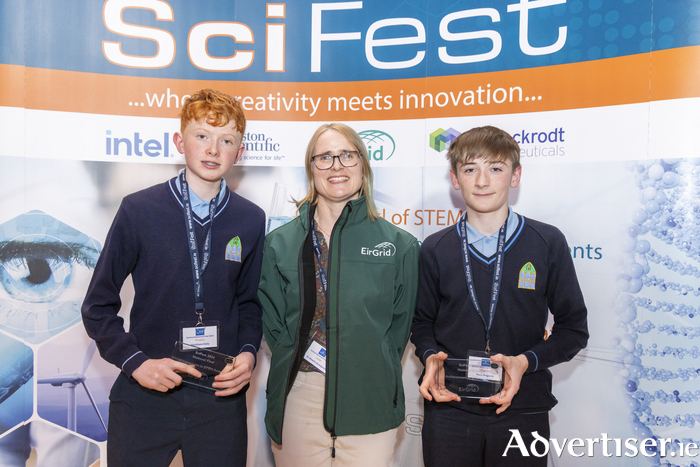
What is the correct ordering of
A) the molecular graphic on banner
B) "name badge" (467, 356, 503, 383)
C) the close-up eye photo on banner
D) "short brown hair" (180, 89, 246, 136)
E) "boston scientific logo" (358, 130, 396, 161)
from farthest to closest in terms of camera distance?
"boston scientific logo" (358, 130, 396, 161) → the close-up eye photo on banner → the molecular graphic on banner → "short brown hair" (180, 89, 246, 136) → "name badge" (467, 356, 503, 383)

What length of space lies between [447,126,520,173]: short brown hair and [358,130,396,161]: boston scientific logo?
95 centimetres

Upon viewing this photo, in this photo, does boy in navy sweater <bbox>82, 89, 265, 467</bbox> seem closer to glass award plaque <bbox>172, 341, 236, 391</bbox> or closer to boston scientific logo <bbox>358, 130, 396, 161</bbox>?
glass award plaque <bbox>172, 341, 236, 391</bbox>

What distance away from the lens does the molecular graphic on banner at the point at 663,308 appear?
238cm

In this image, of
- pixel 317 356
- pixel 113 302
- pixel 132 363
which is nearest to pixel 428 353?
pixel 317 356

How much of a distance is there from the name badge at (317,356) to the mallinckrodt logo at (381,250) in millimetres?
435

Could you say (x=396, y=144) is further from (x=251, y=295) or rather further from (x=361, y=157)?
(x=251, y=295)

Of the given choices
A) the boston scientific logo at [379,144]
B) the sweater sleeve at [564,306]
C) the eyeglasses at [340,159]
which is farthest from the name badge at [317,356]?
the boston scientific logo at [379,144]

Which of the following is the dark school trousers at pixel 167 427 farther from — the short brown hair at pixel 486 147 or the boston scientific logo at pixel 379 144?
the boston scientific logo at pixel 379 144

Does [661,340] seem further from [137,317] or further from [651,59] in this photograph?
[137,317]

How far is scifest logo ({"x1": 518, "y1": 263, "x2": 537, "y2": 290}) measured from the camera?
75.2 inches

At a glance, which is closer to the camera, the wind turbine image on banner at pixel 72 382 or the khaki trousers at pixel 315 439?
the khaki trousers at pixel 315 439

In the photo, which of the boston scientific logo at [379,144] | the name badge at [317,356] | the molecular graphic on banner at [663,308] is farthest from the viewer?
the boston scientific logo at [379,144]

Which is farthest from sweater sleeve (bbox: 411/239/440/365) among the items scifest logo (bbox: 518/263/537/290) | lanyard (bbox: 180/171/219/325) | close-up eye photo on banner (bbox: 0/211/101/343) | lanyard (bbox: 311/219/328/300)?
close-up eye photo on banner (bbox: 0/211/101/343)

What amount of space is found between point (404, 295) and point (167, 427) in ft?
3.72
